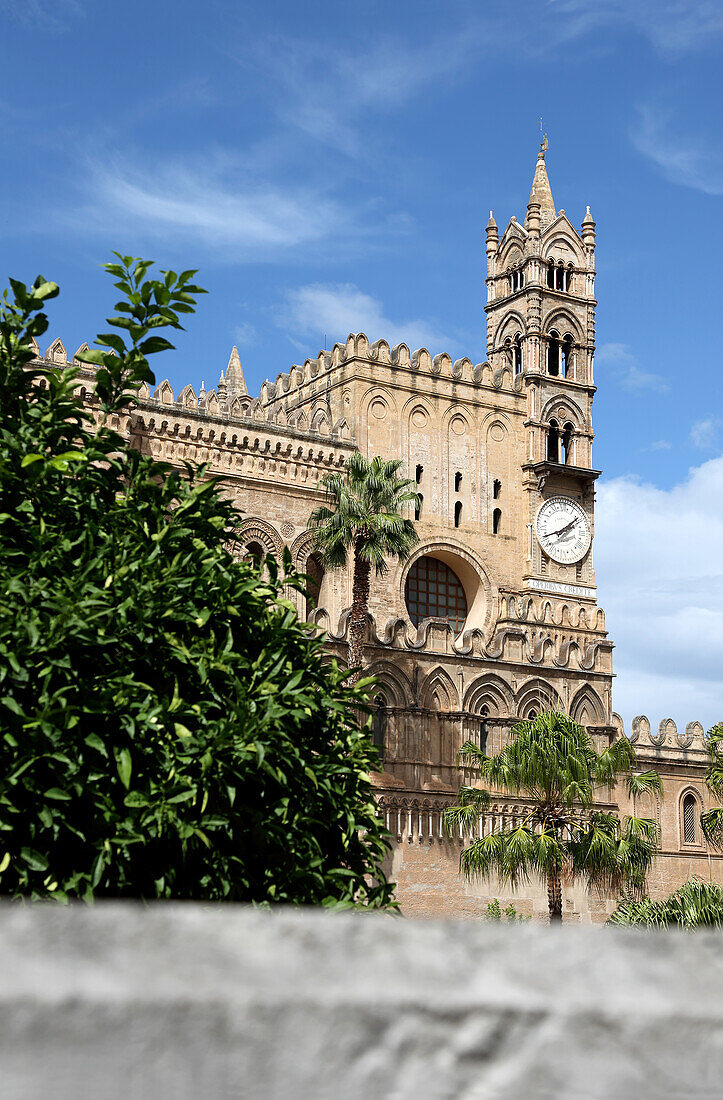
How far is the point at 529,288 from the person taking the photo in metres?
40.5

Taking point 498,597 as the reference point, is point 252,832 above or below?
below

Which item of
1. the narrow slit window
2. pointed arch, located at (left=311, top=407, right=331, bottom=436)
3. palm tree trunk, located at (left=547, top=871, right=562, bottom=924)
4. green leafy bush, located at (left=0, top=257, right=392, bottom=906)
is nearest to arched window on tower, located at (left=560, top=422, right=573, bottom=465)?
the narrow slit window

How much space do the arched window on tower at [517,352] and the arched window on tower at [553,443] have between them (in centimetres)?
229

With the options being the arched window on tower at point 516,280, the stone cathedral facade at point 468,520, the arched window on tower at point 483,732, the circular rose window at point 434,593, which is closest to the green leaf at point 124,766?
the stone cathedral facade at point 468,520

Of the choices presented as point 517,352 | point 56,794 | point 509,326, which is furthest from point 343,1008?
point 509,326

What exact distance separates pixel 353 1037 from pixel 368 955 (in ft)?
0.33

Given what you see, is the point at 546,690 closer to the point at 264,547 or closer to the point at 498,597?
the point at 498,597

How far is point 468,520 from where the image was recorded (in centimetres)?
3828

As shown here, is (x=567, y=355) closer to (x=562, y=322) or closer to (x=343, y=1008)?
(x=562, y=322)

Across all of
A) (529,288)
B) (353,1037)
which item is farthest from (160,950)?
(529,288)

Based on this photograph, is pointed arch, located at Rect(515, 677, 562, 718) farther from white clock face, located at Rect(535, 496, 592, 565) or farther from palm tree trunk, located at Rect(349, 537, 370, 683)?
white clock face, located at Rect(535, 496, 592, 565)

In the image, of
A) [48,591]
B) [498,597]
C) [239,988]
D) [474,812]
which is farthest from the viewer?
[498,597]

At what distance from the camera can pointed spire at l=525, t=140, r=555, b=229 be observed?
139 ft

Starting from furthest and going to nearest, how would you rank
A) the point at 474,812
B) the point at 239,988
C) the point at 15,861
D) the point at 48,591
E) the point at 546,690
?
1. the point at 546,690
2. the point at 474,812
3. the point at 48,591
4. the point at 15,861
5. the point at 239,988
